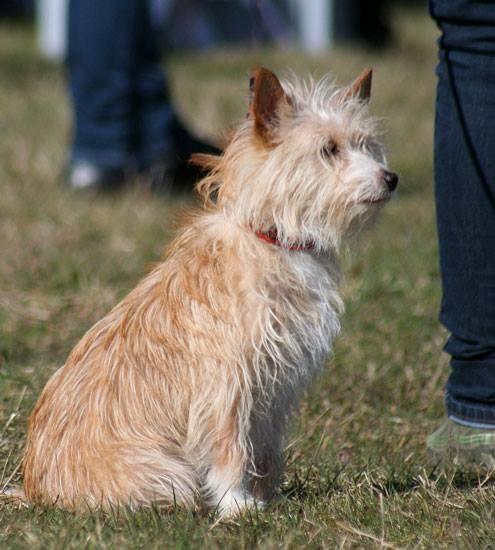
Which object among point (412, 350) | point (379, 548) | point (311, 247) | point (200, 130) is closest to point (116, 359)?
point (311, 247)

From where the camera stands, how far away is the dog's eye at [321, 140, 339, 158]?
9.43ft

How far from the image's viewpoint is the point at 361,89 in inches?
119

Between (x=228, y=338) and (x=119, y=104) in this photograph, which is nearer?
(x=228, y=338)

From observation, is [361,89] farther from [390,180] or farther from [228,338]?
[228,338]

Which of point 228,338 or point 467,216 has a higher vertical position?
point 467,216

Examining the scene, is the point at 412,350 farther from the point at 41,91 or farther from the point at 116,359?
the point at 41,91

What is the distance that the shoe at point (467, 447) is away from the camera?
129 inches

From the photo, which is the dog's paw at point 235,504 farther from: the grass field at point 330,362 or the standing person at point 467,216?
the standing person at point 467,216

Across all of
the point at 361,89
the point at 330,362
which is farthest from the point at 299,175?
the point at 330,362

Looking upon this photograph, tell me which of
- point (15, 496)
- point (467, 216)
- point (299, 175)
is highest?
point (299, 175)

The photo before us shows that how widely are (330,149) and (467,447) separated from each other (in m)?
0.99

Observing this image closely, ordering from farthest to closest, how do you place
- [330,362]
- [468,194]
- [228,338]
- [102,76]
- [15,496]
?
[102,76] → [330,362] → [468,194] → [15,496] → [228,338]

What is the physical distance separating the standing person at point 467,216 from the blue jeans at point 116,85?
3.05 meters

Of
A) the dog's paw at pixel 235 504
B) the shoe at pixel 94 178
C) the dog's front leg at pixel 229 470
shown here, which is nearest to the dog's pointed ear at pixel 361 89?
the dog's front leg at pixel 229 470
